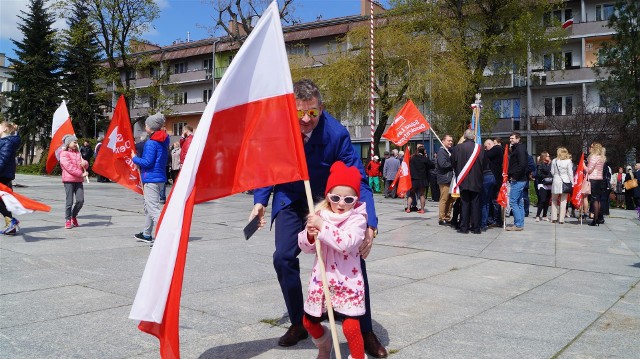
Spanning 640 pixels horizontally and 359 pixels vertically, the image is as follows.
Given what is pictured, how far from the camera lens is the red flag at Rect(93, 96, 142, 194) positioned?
9.55 metres

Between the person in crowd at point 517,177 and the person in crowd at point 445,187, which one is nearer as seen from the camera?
the person in crowd at point 517,177

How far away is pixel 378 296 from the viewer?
5586 mm

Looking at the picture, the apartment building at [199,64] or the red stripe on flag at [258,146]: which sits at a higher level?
the apartment building at [199,64]

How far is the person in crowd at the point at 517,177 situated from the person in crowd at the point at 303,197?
29.9 feet

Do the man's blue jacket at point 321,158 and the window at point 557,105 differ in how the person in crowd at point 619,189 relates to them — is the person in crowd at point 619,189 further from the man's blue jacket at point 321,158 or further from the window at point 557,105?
the window at point 557,105

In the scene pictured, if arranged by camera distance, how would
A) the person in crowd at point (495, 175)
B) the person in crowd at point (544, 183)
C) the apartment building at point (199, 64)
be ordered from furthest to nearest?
the apartment building at point (199, 64) → the person in crowd at point (544, 183) → the person in crowd at point (495, 175)

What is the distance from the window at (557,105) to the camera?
46.3 meters

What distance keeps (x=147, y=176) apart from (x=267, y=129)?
5.39 m

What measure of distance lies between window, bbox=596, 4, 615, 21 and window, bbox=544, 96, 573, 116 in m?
6.49

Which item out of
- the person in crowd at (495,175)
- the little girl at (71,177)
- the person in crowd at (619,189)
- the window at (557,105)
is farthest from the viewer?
the window at (557,105)

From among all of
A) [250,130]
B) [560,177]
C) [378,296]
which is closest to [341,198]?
[250,130]

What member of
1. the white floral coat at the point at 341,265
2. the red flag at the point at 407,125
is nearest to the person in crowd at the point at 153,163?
the white floral coat at the point at 341,265

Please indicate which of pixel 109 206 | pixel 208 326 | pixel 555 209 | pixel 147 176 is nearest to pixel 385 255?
pixel 147 176

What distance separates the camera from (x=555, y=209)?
14.0 m
